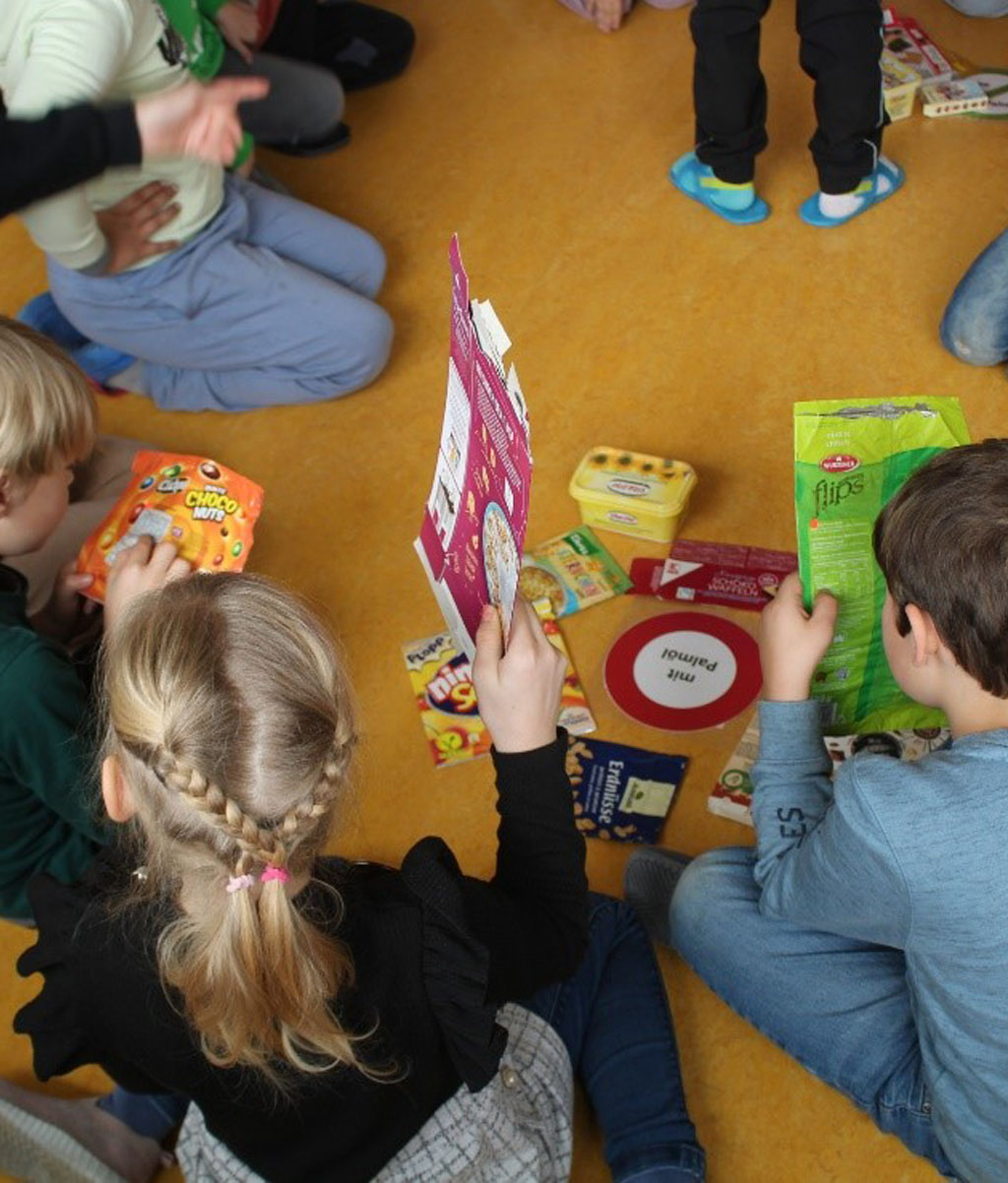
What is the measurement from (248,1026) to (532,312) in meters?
1.29

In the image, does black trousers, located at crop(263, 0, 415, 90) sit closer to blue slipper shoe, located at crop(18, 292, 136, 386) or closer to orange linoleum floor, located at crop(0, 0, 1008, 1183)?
orange linoleum floor, located at crop(0, 0, 1008, 1183)

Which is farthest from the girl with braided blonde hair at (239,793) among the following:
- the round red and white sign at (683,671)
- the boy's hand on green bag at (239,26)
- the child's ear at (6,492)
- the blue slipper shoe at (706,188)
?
the boy's hand on green bag at (239,26)

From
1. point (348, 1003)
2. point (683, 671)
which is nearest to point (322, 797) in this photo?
point (348, 1003)

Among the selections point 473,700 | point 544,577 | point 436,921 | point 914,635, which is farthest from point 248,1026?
point 544,577

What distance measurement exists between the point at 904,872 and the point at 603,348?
3.55 feet

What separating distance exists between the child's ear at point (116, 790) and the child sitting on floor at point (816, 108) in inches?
53.6

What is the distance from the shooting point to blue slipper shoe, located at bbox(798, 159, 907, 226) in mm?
1883

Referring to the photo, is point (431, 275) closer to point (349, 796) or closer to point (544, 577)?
point (544, 577)

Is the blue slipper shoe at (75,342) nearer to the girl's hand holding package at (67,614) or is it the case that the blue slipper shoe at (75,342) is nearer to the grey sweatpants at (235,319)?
the grey sweatpants at (235,319)

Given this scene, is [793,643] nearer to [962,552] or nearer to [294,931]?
[962,552]

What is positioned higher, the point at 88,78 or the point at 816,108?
the point at 88,78

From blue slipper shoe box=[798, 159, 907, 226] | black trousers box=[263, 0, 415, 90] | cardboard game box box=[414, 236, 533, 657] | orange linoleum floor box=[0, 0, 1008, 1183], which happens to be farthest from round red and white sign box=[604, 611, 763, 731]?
black trousers box=[263, 0, 415, 90]

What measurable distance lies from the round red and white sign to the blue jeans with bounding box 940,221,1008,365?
0.51 m

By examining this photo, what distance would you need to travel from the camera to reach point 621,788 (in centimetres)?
137
